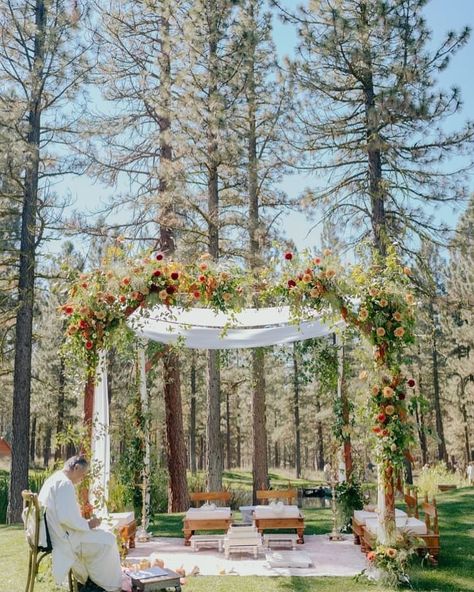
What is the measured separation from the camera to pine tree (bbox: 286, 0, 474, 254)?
1007cm

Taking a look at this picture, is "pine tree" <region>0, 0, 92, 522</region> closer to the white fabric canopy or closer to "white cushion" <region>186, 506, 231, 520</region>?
the white fabric canopy

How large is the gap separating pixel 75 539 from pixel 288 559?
10.5 feet

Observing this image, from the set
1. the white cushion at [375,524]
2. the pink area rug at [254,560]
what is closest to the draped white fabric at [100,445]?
the pink area rug at [254,560]

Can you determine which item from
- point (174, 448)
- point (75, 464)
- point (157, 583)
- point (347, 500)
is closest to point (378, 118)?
point (347, 500)

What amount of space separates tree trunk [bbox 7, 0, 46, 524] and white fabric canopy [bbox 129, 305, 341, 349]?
4045 mm

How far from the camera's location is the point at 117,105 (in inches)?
526

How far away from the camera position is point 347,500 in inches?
359

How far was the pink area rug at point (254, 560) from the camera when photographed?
6910mm

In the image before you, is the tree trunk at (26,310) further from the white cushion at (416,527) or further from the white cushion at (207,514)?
the white cushion at (416,527)

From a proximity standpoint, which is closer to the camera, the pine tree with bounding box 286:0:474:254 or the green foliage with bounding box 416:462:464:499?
the pine tree with bounding box 286:0:474:254

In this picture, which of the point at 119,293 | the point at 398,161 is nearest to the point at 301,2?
the point at 398,161

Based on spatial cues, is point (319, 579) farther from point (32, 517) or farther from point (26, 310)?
point (26, 310)

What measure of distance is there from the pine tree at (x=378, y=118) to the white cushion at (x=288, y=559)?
4755 millimetres

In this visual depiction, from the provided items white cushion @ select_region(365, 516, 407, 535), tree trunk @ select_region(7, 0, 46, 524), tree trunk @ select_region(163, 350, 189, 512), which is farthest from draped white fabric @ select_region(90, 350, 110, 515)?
tree trunk @ select_region(163, 350, 189, 512)
